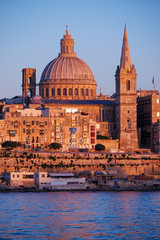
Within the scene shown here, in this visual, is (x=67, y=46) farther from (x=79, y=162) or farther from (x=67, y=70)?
(x=79, y=162)

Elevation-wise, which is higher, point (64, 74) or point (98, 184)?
point (64, 74)

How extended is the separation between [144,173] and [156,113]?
1387 centimetres

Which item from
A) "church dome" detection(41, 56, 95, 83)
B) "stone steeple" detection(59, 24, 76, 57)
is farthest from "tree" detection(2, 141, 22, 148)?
"stone steeple" detection(59, 24, 76, 57)

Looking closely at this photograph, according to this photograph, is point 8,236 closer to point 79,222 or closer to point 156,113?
point 79,222

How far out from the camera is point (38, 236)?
46.2 m

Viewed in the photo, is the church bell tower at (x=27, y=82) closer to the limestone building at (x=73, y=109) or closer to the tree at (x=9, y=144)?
the limestone building at (x=73, y=109)

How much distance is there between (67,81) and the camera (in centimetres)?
12006

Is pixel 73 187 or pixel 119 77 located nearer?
pixel 73 187

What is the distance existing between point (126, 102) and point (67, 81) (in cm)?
1491

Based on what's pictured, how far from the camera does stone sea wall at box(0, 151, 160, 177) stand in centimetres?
9300

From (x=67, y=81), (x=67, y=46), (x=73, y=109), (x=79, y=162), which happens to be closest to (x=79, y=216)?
(x=79, y=162)

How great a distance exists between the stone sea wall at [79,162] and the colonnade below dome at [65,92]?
22340 millimetres

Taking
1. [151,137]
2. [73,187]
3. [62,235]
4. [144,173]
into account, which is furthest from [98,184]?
[62,235]

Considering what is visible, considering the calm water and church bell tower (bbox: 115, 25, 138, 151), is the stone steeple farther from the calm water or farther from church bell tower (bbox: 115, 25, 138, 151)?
the calm water
